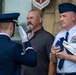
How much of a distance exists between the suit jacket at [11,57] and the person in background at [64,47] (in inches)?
23.3

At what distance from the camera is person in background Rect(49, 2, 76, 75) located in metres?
4.26

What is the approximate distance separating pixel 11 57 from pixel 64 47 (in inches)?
32.6

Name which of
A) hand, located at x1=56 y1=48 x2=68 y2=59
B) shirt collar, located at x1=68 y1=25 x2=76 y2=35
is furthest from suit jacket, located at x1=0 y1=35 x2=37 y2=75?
shirt collar, located at x1=68 y1=25 x2=76 y2=35

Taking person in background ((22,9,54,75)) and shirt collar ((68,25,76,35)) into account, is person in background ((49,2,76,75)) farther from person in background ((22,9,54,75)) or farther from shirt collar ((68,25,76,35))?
person in background ((22,9,54,75))

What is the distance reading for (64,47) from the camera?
14.2 feet

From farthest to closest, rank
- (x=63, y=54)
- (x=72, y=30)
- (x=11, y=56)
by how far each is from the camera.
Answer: (x=72, y=30) < (x=63, y=54) < (x=11, y=56)

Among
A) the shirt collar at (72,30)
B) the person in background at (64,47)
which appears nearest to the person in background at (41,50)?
the person in background at (64,47)

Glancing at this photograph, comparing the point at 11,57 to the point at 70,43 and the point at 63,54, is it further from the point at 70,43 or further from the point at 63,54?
the point at 70,43

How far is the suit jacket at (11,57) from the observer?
3.72 m

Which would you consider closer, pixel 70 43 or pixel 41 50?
pixel 70 43

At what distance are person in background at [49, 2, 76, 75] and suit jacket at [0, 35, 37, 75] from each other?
1.95ft

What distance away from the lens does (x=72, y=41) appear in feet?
14.2

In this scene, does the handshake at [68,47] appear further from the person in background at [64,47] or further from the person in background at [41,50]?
the person in background at [41,50]

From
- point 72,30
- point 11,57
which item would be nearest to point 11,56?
point 11,57
